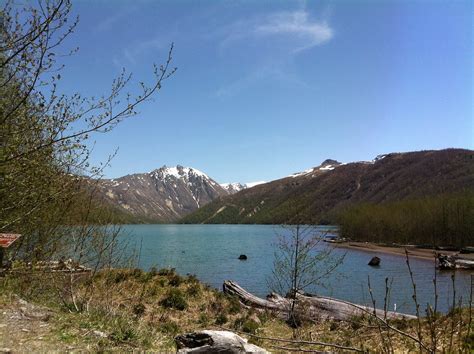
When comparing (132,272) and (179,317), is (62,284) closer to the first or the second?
(179,317)

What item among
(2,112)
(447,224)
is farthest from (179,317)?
Answer: (447,224)

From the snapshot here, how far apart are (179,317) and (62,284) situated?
573 cm

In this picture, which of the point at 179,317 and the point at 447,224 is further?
the point at 447,224

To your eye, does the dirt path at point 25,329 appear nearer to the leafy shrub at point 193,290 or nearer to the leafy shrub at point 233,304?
the leafy shrub at point 233,304

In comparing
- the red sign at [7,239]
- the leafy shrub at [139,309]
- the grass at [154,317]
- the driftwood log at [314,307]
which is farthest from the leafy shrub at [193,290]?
the red sign at [7,239]

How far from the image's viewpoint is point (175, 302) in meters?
17.1

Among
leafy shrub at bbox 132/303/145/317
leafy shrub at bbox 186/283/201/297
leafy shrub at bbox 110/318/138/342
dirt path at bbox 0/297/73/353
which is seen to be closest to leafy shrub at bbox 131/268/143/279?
leafy shrub at bbox 186/283/201/297

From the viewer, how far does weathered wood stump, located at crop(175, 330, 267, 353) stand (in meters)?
6.06

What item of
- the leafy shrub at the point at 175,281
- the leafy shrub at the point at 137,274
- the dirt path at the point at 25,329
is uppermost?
the dirt path at the point at 25,329

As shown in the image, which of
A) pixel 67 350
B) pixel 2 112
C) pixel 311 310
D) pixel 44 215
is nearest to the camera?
pixel 2 112

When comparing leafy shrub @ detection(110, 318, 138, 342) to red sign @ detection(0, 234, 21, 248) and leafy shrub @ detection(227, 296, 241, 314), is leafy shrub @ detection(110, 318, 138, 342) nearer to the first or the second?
red sign @ detection(0, 234, 21, 248)

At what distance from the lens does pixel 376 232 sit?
3755 inches

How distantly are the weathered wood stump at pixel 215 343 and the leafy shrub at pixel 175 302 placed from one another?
413 inches

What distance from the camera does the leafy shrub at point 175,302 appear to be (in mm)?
16906
